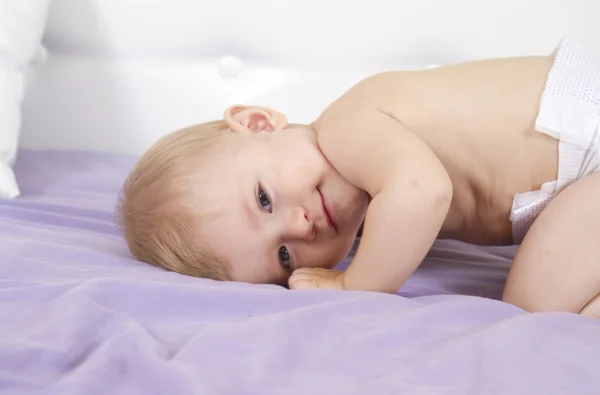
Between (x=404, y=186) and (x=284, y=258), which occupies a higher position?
(x=404, y=186)

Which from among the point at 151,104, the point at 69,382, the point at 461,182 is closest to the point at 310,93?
the point at 151,104

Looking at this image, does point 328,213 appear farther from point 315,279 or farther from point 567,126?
point 567,126

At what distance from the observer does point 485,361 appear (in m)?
0.65

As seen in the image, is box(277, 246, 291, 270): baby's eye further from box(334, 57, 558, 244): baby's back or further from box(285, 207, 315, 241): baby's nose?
box(334, 57, 558, 244): baby's back

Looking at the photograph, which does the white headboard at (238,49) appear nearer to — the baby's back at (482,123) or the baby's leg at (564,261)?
the baby's back at (482,123)

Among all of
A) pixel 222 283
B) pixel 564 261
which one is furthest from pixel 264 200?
pixel 564 261

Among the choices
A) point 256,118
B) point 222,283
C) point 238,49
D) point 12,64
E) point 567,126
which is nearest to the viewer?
point 222,283

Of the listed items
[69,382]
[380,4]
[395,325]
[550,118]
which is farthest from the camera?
[380,4]

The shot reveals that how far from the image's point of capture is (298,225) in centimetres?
95

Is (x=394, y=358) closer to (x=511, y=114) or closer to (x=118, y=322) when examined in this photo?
(x=118, y=322)

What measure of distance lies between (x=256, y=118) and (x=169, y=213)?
25 cm

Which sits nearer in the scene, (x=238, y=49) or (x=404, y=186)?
(x=404, y=186)

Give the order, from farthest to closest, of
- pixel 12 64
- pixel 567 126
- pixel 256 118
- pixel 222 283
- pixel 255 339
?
pixel 12 64 → pixel 256 118 → pixel 567 126 → pixel 222 283 → pixel 255 339

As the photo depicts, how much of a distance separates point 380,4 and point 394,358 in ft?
3.68
